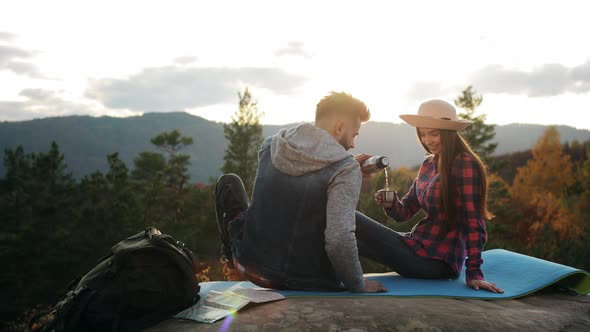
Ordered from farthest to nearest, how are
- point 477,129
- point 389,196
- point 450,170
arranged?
point 477,129
point 389,196
point 450,170

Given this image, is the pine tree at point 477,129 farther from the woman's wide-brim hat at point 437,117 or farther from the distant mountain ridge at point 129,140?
→ the distant mountain ridge at point 129,140

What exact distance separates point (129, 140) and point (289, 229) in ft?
630

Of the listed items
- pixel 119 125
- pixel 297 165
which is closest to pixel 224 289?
pixel 297 165

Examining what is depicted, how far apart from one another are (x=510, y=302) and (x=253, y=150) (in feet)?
75.9

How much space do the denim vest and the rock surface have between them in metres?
0.22

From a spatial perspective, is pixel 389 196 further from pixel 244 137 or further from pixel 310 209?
pixel 244 137

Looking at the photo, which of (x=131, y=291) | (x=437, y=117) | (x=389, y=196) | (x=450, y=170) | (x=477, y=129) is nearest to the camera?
(x=131, y=291)

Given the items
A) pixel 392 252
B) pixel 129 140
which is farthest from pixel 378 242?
pixel 129 140

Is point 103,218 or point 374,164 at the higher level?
point 374,164

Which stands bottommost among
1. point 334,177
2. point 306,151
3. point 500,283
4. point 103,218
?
point 103,218

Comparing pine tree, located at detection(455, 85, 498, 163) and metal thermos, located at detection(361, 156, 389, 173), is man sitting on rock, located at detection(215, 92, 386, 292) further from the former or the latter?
pine tree, located at detection(455, 85, 498, 163)

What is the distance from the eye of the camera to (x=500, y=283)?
12.4 ft

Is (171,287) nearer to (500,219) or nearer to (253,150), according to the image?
(500,219)

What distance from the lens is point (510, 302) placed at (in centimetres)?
341
